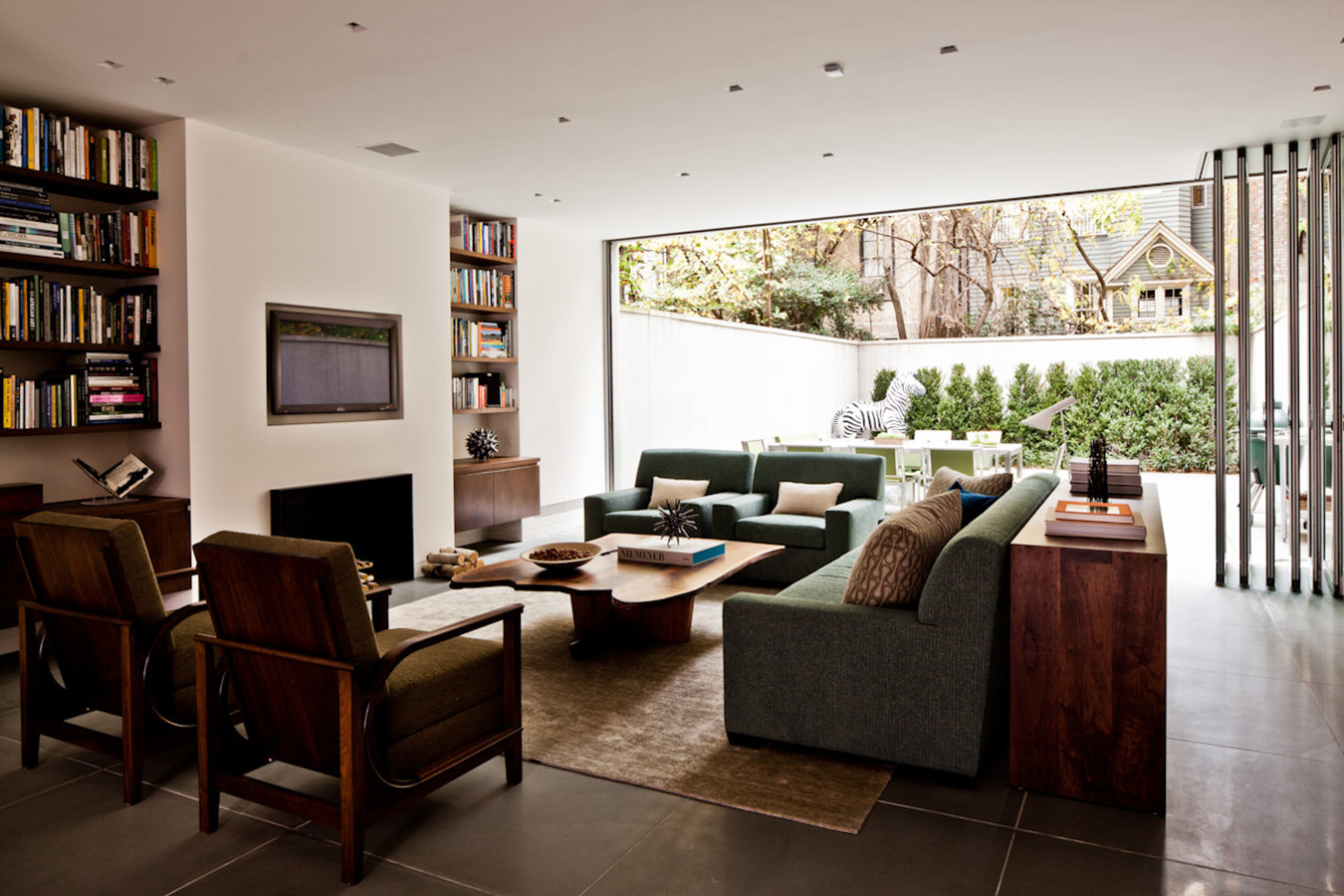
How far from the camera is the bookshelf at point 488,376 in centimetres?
720

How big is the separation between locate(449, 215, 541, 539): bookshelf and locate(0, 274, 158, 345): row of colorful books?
250 cm

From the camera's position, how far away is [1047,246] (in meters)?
18.3

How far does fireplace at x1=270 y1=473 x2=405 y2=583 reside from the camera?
5.59 meters

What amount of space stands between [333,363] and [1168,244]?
16839 millimetres

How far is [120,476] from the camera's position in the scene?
4.92 m

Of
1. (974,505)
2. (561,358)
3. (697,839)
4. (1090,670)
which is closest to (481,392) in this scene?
(561,358)

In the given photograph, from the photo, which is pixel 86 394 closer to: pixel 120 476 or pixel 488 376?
pixel 120 476

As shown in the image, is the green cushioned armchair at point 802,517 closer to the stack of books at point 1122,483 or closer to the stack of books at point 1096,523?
the stack of books at point 1122,483

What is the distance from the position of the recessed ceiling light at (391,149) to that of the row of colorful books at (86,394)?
179 centimetres

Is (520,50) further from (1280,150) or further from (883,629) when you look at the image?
(1280,150)

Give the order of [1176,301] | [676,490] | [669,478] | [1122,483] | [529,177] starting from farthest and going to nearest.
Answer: [1176,301], [669,478], [676,490], [529,177], [1122,483]

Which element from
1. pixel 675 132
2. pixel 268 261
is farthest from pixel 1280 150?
pixel 268 261

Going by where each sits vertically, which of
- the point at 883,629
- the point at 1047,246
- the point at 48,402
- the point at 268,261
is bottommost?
the point at 883,629

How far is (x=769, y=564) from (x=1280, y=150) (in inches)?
163
